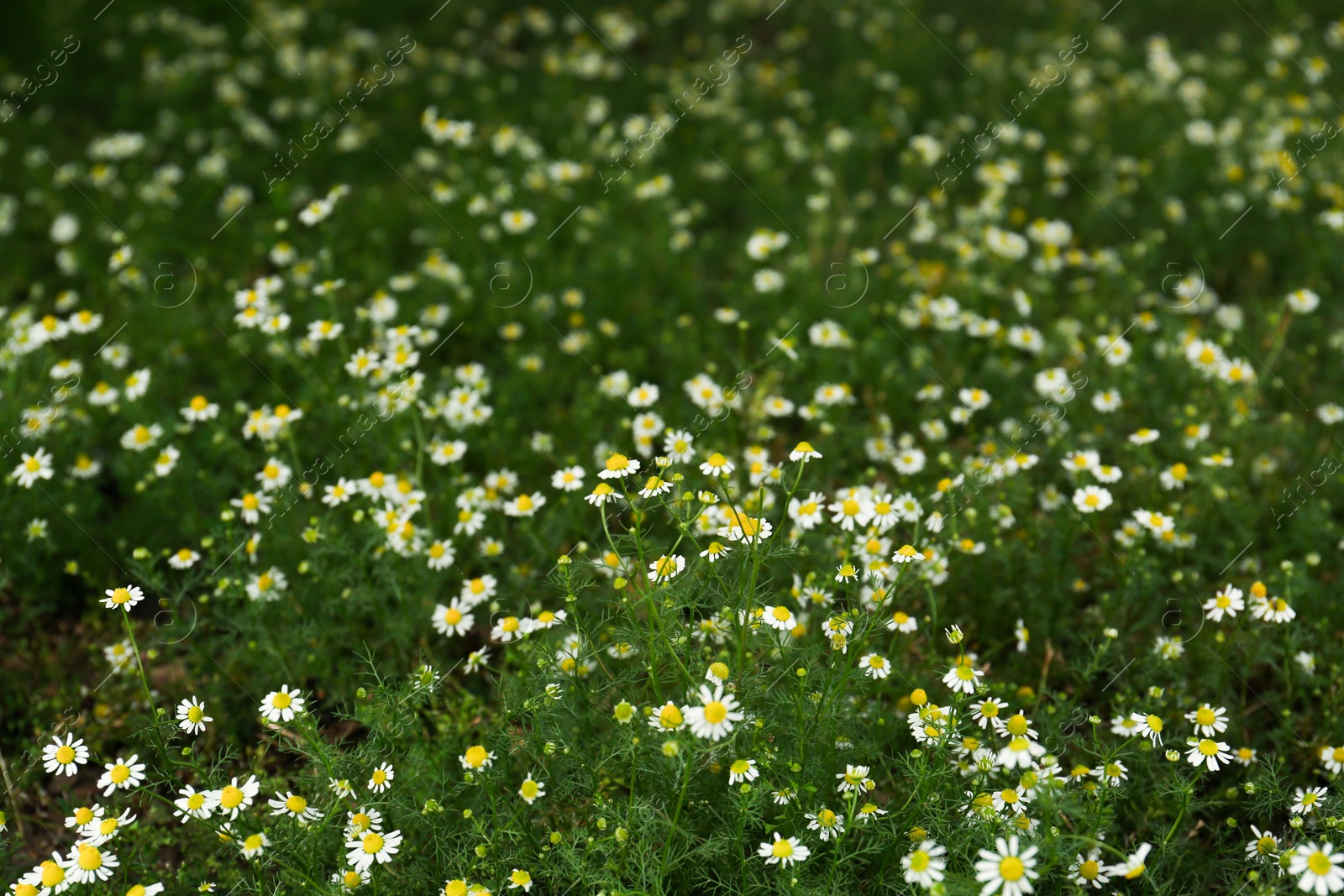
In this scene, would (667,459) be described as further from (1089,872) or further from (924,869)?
(1089,872)

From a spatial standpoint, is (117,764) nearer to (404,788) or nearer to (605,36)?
(404,788)

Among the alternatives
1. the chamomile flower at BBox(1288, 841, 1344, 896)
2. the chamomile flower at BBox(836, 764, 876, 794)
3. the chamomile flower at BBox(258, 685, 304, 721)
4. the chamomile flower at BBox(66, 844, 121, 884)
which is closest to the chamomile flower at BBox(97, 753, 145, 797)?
the chamomile flower at BBox(66, 844, 121, 884)

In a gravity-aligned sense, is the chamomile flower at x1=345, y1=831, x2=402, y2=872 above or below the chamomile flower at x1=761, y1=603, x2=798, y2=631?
Answer: above

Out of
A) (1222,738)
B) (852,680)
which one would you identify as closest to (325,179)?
(852,680)

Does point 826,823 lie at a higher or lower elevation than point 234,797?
lower

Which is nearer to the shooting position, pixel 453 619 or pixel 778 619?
pixel 778 619

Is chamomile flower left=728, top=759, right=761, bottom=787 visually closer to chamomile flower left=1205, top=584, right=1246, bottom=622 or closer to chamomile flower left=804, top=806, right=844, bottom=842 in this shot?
chamomile flower left=804, top=806, right=844, bottom=842

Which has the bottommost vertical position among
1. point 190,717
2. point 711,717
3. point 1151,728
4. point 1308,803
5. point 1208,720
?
point 1308,803

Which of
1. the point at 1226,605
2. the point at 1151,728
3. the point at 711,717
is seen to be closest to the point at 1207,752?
the point at 1151,728

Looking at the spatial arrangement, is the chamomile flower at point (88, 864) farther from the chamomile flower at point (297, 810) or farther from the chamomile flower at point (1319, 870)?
the chamomile flower at point (1319, 870)
